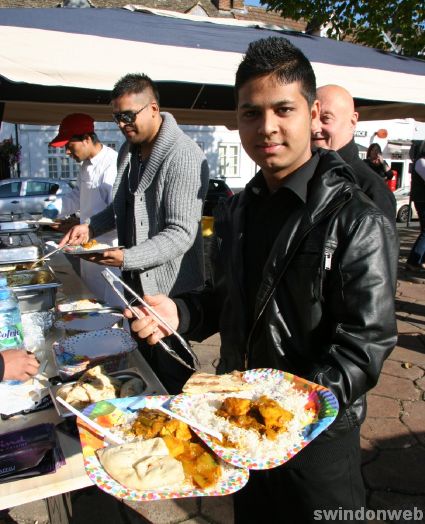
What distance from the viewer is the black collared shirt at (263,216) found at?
4.18ft

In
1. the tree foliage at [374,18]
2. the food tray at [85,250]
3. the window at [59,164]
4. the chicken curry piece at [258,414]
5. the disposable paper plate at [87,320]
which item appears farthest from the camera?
the window at [59,164]

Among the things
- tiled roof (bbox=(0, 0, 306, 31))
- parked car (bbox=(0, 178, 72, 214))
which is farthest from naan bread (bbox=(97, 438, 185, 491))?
tiled roof (bbox=(0, 0, 306, 31))

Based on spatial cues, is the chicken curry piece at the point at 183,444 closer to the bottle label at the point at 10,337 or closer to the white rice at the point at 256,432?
the white rice at the point at 256,432

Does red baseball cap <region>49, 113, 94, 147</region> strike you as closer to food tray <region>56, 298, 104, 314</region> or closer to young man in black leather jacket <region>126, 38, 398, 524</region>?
food tray <region>56, 298, 104, 314</region>

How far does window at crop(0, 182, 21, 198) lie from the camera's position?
12.4 metres

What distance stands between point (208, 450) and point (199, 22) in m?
3.50

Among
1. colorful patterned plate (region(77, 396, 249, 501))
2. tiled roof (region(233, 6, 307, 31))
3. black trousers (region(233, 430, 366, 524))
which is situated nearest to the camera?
colorful patterned plate (region(77, 396, 249, 501))

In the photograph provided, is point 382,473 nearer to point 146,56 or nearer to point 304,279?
point 304,279

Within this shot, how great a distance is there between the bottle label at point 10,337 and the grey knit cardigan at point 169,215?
649 millimetres

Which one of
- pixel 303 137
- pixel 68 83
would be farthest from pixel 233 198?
pixel 68 83

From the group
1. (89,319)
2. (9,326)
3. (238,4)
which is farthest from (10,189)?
(238,4)

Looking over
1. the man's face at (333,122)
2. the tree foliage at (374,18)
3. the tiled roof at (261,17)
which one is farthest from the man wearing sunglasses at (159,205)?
the tiled roof at (261,17)

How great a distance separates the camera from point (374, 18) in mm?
7543

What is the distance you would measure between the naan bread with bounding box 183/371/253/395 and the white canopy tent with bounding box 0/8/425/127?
1.83 m
